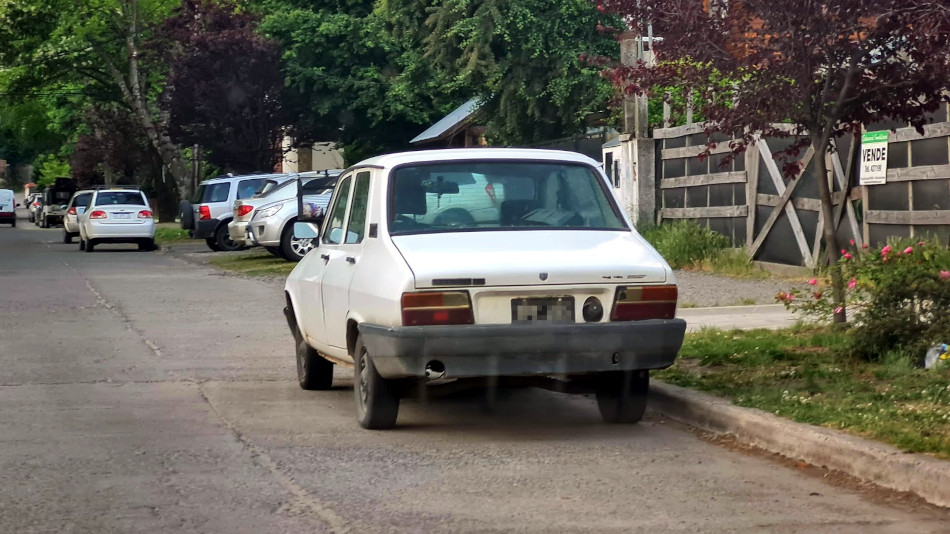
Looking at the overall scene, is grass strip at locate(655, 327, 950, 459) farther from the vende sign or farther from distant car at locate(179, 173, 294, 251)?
distant car at locate(179, 173, 294, 251)

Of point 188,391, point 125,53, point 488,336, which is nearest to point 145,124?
point 125,53

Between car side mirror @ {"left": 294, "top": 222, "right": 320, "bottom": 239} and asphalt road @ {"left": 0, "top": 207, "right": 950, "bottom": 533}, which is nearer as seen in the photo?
asphalt road @ {"left": 0, "top": 207, "right": 950, "bottom": 533}

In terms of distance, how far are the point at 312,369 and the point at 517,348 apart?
2758 mm

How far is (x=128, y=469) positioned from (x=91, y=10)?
38.3m

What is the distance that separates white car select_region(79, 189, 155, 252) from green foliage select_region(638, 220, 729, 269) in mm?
16547

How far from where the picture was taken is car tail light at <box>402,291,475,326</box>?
748 cm

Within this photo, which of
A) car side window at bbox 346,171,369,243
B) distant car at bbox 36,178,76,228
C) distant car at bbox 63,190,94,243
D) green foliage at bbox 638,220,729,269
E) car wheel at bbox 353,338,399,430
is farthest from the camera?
distant car at bbox 36,178,76,228

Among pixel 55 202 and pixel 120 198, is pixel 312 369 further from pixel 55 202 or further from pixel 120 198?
pixel 55 202

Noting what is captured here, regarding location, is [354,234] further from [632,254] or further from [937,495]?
[937,495]

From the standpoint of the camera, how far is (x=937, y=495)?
242 inches

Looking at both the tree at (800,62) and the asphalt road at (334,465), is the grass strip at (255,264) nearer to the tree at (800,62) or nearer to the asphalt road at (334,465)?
the asphalt road at (334,465)

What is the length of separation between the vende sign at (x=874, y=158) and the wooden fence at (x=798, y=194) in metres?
0.07

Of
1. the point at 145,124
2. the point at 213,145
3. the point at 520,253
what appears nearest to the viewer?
the point at 520,253

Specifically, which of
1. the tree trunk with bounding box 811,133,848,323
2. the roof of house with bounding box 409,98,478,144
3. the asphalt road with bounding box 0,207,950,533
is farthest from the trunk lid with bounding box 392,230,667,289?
the roof of house with bounding box 409,98,478,144
